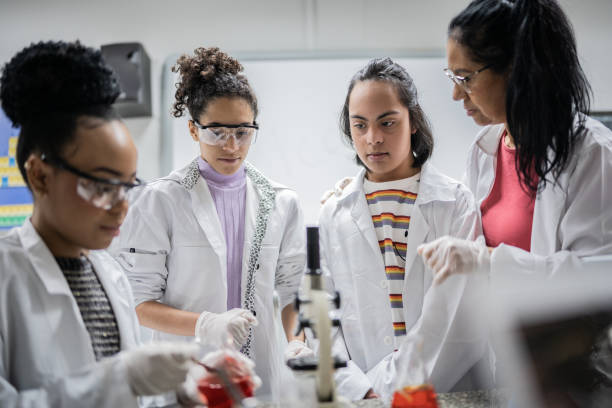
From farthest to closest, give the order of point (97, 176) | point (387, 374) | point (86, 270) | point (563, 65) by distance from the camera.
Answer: point (387, 374) → point (563, 65) → point (86, 270) → point (97, 176)

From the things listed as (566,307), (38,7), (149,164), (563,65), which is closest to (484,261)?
(566,307)

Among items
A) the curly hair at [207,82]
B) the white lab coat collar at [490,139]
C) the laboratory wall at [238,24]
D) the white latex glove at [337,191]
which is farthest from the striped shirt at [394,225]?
the laboratory wall at [238,24]

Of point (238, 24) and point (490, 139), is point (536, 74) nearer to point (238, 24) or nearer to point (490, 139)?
point (490, 139)

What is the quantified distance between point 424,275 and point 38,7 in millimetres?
3022

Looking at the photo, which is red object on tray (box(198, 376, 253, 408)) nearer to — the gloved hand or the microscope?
the microscope

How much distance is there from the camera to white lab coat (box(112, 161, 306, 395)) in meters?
1.66

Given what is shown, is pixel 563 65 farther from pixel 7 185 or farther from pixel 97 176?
pixel 7 185

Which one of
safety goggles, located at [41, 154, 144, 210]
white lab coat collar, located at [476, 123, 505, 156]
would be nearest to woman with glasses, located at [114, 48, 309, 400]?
safety goggles, located at [41, 154, 144, 210]

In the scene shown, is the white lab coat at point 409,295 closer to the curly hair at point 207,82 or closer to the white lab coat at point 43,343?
the curly hair at point 207,82

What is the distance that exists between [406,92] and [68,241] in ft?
4.11

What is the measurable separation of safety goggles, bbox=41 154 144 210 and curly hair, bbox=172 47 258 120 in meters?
0.70

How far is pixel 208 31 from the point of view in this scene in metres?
2.98

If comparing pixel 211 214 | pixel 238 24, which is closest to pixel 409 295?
pixel 211 214

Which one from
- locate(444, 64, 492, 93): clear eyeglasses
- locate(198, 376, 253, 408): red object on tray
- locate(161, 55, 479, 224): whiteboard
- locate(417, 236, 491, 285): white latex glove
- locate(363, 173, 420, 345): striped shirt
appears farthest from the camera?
locate(161, 55, 479, 224): whiteboard
